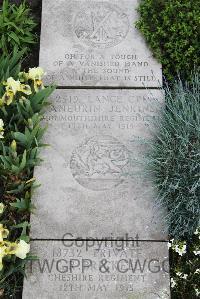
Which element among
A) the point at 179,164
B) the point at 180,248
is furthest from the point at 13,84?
the point at 180,248

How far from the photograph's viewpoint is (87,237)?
3686 mm

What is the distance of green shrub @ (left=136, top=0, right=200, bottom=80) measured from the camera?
168 inches

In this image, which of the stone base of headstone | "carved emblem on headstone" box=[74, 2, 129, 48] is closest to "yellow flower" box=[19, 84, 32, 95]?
"carved emblem on headstone" box=[74, 2, 129, 48]

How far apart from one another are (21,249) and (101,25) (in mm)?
2033

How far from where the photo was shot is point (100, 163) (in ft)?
12.9

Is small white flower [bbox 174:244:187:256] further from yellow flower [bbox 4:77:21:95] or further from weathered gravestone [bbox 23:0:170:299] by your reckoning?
yellow flower [bbox 4:77:21:95]

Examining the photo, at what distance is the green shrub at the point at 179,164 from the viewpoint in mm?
3707

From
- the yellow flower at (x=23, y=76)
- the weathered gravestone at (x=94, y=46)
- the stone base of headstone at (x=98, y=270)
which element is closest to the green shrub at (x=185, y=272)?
the stone base of headstone at (x=98, y=270)

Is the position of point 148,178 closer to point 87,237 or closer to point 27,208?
point 87,237

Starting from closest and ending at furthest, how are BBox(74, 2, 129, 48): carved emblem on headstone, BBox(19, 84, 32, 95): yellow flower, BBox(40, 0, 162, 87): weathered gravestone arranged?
BBox(19, 84, 32, 95): yellow flower
BBox(40, 0, 162, 87): weathered gravestone
BBox(74, 2, 129, 48): carved emblem on headstone

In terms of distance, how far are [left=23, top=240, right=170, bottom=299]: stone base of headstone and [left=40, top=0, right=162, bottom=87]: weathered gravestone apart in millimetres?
1297

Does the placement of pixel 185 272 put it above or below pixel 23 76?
below

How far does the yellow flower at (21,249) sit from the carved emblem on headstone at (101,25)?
5.82ft

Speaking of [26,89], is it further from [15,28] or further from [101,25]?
[101,25]
